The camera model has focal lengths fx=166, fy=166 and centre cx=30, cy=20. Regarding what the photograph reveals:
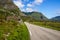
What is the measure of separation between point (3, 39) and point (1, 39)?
0.20 meters

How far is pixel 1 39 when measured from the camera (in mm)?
13930

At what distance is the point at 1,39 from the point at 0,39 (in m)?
0.08

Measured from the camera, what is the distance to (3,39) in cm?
1407

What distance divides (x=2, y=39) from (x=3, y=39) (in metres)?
0.11

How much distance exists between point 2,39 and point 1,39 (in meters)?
0.10

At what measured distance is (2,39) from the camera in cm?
1399

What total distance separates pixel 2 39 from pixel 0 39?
0.18m

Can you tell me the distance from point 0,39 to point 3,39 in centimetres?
28

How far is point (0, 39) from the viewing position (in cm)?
1391
